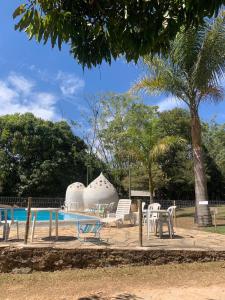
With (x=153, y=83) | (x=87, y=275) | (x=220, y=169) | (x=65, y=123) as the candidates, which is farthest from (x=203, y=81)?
(x=220, y=169)

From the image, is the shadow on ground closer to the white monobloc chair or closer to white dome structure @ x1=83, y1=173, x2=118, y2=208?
the white monobloc chair

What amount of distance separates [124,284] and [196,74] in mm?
9889

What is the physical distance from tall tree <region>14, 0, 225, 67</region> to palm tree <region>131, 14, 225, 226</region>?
446 inches

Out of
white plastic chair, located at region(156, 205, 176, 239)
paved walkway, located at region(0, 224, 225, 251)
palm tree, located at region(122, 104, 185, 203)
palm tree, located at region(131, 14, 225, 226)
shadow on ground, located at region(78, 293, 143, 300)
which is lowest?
shadow on ground, located at region(78, 293, 143, 300)

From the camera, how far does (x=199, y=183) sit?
15367mm

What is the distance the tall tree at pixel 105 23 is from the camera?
10.8 feet

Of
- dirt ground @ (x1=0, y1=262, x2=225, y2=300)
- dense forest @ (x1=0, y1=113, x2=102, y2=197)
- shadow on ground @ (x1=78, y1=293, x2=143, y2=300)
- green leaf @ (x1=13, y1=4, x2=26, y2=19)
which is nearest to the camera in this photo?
green leaf @ (x1=13, y1=4, x2=26, y2=19)

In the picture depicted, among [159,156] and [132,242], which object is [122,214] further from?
[159,156]

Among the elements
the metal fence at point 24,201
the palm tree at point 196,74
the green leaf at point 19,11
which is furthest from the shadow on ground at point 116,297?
the metal fence at point 24,201

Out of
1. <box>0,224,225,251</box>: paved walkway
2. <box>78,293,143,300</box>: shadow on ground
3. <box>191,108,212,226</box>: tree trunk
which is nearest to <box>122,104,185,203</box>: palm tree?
<box>191,108,212,226</box>: tree trunk

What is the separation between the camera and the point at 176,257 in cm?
868

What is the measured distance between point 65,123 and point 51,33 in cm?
3364

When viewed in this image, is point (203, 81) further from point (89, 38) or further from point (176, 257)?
point (89, 38)

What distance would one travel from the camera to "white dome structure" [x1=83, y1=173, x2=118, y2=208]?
2466 cm
